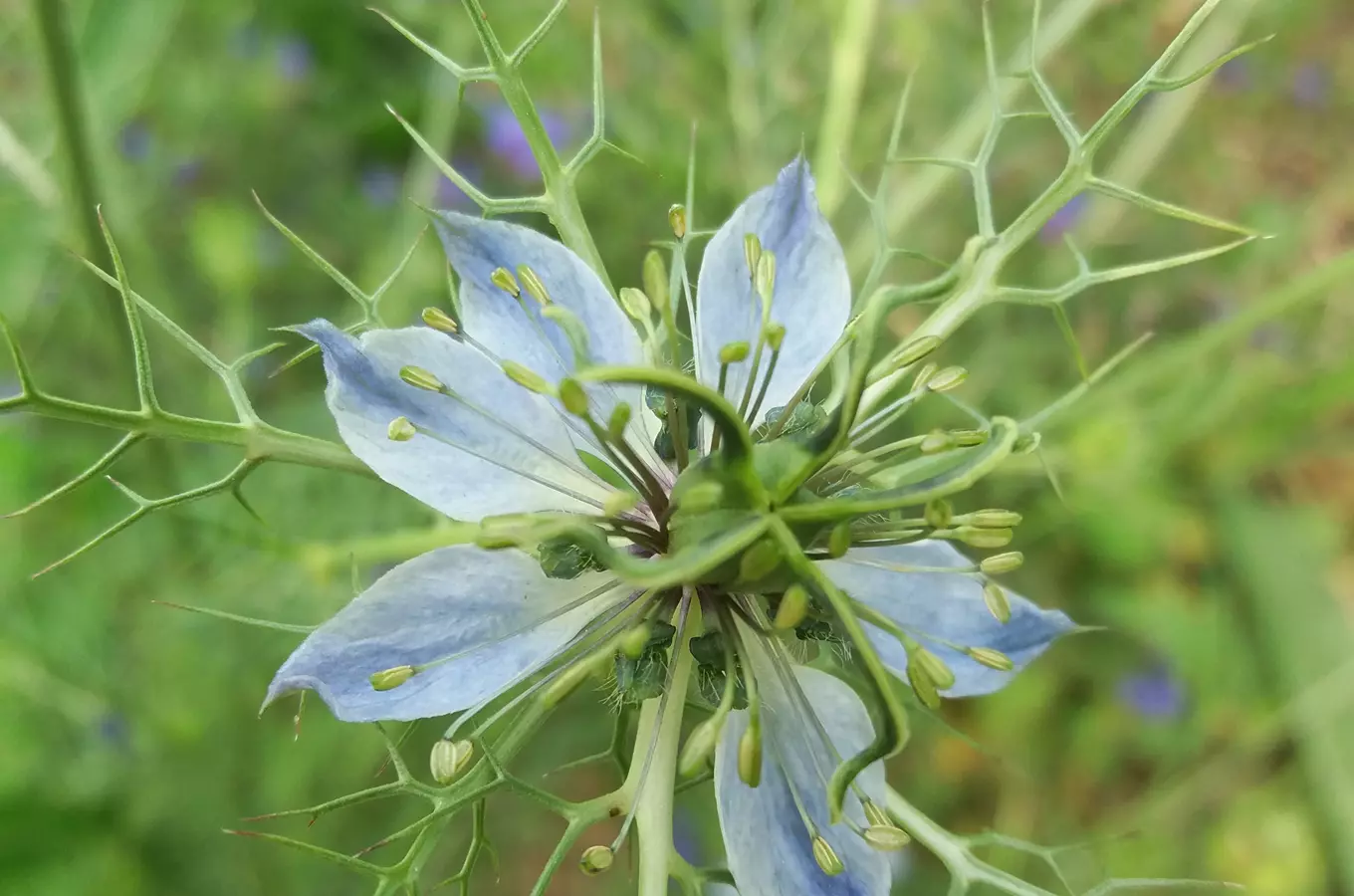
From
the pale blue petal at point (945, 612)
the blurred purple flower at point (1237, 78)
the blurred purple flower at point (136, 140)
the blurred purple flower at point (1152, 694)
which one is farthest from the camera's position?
the blurred purple flower at point (1237, 78)

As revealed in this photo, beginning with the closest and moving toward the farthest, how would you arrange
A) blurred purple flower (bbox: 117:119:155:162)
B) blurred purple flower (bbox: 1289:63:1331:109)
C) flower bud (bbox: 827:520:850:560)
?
flower bud (bbox: 827:520:850:560) < blurred purple flower (bbox: 117:119:155:162) < blurred purple flower (bbox: 1289:63:1331:109)

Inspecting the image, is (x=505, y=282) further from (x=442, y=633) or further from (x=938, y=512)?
(x=938, y=512)

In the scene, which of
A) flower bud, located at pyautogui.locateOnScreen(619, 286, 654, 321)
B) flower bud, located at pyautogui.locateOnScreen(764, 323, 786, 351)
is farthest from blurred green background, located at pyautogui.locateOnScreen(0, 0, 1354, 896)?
flower bud, located at pyautogui.locateOnScreen(764, 323, 786, 351)

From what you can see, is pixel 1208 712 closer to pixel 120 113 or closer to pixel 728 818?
pixel 728 818

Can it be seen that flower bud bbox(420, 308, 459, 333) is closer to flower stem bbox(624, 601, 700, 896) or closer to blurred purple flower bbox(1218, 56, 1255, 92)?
flower stem bbox(624, 601, 700, 896)

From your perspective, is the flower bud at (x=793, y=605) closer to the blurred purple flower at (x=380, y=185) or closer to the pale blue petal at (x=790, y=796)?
the pale blue petal at (x=790, y=796)

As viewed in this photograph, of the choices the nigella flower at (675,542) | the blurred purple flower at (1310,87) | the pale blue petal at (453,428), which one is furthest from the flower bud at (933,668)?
the blurred purple flower at (1310,87)
